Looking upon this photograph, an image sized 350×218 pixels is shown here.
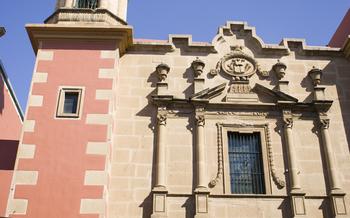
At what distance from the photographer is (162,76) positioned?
1303 centimetres

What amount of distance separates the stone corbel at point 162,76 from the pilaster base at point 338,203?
211 inches

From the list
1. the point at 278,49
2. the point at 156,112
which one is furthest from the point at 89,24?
the point at 278,49

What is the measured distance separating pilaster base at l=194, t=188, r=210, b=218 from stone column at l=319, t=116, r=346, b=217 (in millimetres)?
3244

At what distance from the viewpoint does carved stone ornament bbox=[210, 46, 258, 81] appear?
43.6 feet

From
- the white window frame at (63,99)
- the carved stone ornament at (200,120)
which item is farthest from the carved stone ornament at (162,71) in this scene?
the white window frame at (63,99)

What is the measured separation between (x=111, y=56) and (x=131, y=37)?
1.03m

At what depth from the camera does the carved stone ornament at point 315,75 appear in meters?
13.2

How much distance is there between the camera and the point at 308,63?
1372cm

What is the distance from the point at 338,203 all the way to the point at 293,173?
132 centimetres

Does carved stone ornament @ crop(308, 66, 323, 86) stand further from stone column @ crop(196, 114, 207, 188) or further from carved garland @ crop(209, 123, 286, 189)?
stone column @ crop(196, 114, 207, 188)

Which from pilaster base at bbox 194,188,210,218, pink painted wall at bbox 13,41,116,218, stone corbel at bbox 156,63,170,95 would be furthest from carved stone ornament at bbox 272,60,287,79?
pink painted wall at bbox 13,41,116,218

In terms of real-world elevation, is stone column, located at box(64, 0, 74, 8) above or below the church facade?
above

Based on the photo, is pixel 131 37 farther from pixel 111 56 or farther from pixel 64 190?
pixel 64 190

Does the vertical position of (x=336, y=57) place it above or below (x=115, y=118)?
above
